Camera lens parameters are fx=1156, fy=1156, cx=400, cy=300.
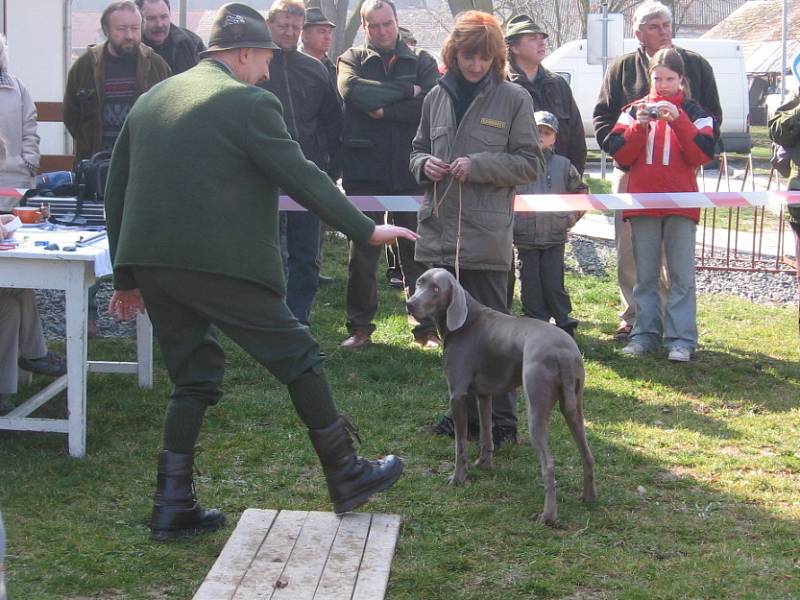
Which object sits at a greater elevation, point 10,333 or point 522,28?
point 522,28

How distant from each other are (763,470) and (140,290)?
3102 millimetres

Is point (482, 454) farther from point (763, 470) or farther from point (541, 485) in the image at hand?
point (763, 470)

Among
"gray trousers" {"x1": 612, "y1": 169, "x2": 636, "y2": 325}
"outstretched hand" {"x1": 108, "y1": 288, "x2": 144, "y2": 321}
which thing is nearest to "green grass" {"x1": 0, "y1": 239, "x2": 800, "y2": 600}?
"gray trousers" {"x1": 612, "y1": 169, "x2": 636, "y2": 325}

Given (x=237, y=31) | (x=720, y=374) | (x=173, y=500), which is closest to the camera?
(x=237, y=31)

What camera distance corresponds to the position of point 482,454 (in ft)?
18.0

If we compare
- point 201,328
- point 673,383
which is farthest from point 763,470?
point 201,328

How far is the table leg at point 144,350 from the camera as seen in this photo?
6.79m

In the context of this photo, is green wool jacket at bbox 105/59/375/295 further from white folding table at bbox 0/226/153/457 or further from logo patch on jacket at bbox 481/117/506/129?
logo patch on jacket at bbox 481/117/506/129

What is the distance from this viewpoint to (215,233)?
4.25 metres

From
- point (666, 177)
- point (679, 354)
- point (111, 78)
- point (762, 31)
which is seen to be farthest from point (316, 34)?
point (762, 31)

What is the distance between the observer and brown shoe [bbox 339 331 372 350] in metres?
7.98

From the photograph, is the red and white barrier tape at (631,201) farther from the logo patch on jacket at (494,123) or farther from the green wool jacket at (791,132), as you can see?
the logo patch on jacket at (494,123)

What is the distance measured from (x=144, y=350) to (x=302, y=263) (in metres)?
1.52

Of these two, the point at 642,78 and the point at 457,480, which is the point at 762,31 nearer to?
the point at 642,78
